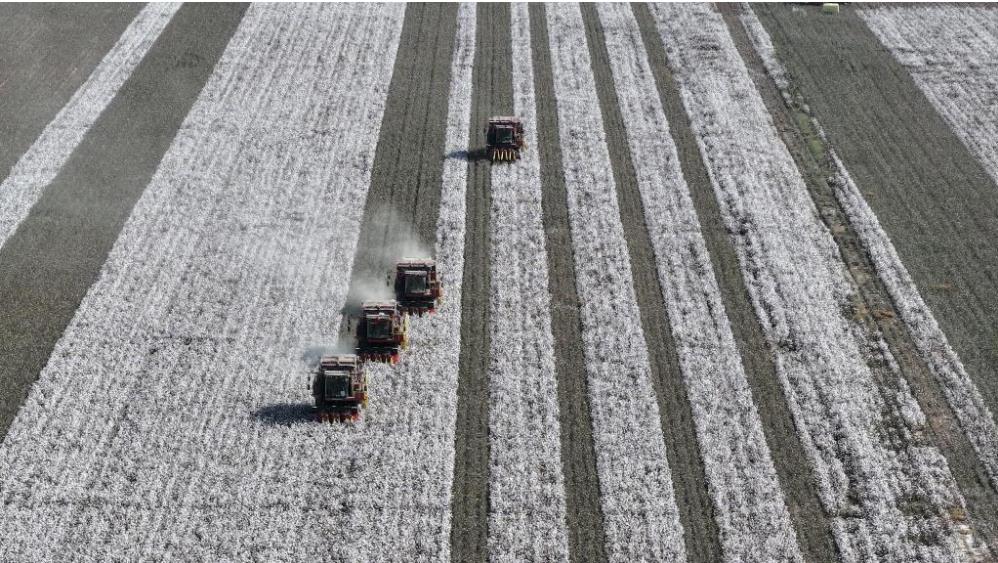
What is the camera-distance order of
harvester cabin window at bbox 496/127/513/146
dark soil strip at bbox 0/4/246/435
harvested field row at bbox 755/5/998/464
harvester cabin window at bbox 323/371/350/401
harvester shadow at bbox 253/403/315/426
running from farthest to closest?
harvester cabin window at bbox 496/127/513/146 → harvested field row at bbox 755/5/998/464 → dark soil strip at bbox 0/4/246/435 → harvester shadow at bbox 253/403/315/426 → harvester cabin window at bbox 323/371/350/401

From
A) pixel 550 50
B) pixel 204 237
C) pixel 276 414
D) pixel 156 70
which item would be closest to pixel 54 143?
pixel 156 70

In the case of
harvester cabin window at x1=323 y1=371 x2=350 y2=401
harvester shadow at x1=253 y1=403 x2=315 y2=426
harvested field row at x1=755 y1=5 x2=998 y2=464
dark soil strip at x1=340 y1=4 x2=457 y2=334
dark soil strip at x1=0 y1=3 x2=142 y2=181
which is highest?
harvester cabin window at x1=323 y1=371 x2=350 y2=401

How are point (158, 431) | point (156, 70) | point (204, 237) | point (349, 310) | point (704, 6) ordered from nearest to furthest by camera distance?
point (158, 431) → point (349, 310) → point (204, 237) → point (156, 70) → point (704, 6)

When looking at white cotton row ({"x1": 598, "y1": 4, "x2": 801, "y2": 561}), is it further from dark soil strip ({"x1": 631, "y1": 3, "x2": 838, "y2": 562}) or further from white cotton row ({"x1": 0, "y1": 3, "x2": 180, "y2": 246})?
white cotton row ({"x1": 0, "y1": 3, "x2": 180, "y2": 246})

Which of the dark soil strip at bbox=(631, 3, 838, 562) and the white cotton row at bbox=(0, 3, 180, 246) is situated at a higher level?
the dark soil strip at bbox=(631, 3, 838, 562)

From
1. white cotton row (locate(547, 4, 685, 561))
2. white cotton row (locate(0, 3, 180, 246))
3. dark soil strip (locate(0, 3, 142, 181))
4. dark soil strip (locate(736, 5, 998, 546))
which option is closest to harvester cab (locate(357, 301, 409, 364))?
white cotton row (locate(547, 4, 685, 561))

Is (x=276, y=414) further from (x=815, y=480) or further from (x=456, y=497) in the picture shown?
(x=815, y=480)

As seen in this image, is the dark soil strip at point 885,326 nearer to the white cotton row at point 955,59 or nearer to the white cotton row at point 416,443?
the white cotton row at point 955,59

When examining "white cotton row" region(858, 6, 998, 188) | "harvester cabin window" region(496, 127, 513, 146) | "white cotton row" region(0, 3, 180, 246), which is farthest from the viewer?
"white cotton row" region(858, 6, 998, 188)
